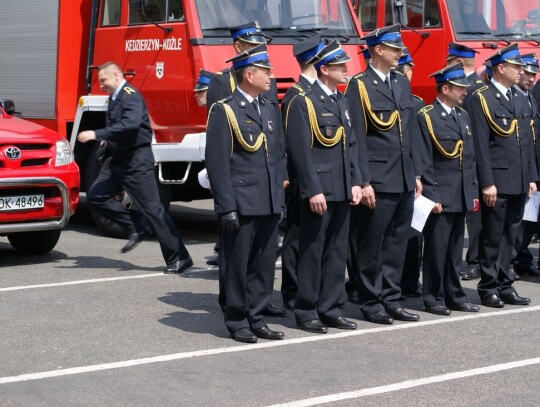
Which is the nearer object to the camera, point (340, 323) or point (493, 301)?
point (340, 323)

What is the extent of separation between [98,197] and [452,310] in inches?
131

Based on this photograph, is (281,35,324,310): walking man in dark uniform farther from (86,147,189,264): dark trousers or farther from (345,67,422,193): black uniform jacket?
(86,147,189,264): dark trousers

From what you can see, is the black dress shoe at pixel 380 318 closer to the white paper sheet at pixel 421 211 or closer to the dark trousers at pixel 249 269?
the white paper sheet at pixel 421 211

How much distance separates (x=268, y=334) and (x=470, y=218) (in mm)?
3163

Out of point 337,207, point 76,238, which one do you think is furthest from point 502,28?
point 337,207

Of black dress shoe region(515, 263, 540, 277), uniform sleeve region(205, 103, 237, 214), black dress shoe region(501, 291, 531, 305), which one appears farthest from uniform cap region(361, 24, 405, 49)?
black dress shoe region(515, 263, 540, 277)

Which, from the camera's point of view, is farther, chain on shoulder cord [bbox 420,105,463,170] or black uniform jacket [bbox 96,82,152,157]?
black uniform jacket [bbox 96,82,152,157]

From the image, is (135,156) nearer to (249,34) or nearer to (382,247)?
(249,34)

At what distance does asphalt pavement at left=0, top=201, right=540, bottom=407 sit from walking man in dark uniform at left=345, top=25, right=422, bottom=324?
316mm

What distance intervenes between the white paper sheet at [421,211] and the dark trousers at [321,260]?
0.64m

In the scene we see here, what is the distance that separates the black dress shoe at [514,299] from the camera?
869cm

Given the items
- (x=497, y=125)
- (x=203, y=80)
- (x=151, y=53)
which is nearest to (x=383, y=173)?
(x=497, y=125)

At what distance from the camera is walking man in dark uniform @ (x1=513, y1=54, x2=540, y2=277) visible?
880cm

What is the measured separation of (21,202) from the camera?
998cm
